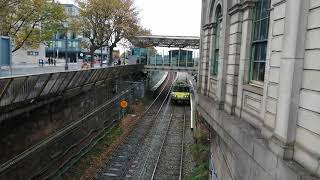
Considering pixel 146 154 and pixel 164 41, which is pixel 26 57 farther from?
pixel 146 154

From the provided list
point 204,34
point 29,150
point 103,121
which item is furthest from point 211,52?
point 103,121

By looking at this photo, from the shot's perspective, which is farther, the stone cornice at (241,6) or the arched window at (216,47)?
the arched window at (216,47)

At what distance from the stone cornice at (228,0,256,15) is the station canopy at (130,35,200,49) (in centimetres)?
3564

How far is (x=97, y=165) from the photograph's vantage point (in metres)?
19.1

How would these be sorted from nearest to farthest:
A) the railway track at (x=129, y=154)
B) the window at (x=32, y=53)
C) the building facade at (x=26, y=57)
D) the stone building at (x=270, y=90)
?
the stone building at (x=270, y=90)
the railway track at (x=129, y=154)
the building facade at (x=26, y=57)
the window at (x=32, y=53)

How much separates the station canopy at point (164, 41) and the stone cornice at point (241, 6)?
35643 mm

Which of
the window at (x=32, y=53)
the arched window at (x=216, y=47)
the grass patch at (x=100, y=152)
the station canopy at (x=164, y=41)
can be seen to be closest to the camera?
the arched window at (x=216, y=47)

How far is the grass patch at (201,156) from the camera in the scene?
17.8 m

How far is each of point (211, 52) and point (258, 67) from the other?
5.88 meters

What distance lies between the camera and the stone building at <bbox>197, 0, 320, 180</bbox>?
19.2 feet

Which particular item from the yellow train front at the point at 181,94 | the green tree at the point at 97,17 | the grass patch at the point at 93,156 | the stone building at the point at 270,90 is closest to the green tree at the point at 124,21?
the green tree at the point at 97,17

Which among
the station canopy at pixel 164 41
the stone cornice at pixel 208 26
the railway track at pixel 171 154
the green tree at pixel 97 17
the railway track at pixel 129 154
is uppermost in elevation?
the green tree at pixel 97 17

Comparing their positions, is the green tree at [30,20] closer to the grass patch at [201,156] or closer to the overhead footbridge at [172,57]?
the grass patch at [201,156]

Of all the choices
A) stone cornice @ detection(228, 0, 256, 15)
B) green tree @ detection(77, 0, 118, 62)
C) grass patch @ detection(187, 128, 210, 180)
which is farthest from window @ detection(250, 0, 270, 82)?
green tree @ detection(77, 0, 118, 62)
